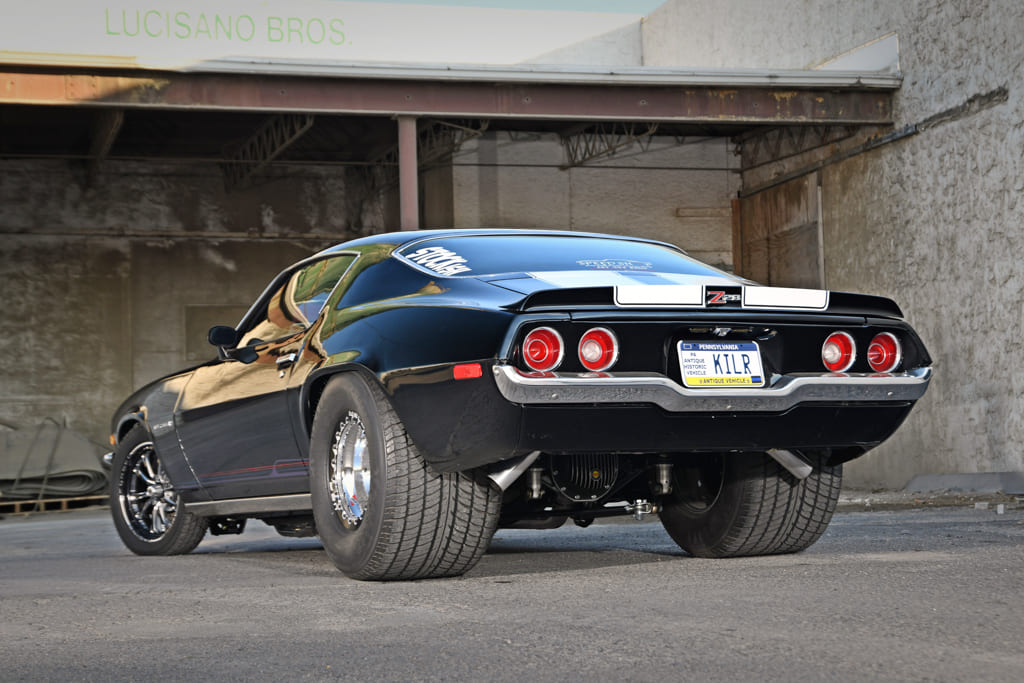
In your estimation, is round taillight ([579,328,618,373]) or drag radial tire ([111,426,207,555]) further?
drag radial tire ([111,426,207,555])

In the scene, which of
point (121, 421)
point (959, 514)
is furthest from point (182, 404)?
point (959, 514)

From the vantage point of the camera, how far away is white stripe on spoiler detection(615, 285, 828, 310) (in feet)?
14.4

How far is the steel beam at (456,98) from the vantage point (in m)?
15.8

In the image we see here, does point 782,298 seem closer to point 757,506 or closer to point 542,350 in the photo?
point 542,350

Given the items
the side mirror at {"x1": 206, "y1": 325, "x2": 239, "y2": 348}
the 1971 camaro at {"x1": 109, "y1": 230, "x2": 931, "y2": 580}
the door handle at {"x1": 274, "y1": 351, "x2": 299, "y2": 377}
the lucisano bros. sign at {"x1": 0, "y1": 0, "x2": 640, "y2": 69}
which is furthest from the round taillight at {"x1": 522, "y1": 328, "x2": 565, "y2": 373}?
the lucisano bros. sign at {"x1": 0, "y1": 0, "x2": 640, "y2": 69}

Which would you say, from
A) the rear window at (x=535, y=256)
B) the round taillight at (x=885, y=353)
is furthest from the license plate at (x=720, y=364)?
the rear window at (x=535, y=256)

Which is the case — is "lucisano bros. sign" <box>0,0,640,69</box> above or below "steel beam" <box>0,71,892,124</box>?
above

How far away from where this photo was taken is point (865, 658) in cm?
301

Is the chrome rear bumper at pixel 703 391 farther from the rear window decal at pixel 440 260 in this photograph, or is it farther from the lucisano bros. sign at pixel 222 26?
the lucisano bros. sign at pixel 222 26

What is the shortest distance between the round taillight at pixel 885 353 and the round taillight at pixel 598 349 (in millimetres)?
1125

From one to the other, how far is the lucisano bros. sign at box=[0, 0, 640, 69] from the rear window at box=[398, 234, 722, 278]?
15.9m

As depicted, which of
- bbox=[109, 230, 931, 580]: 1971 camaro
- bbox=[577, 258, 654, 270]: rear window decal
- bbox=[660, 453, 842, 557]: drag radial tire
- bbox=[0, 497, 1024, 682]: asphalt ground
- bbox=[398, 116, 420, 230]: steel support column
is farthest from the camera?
bbox=[398, 116, 420, 230]: steel support column

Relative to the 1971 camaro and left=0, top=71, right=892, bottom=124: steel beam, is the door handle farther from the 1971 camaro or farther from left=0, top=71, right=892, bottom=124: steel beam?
left=0, top=71, right=892, bottom=124: steel beam

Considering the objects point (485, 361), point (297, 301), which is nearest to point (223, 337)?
point (297, 301)
